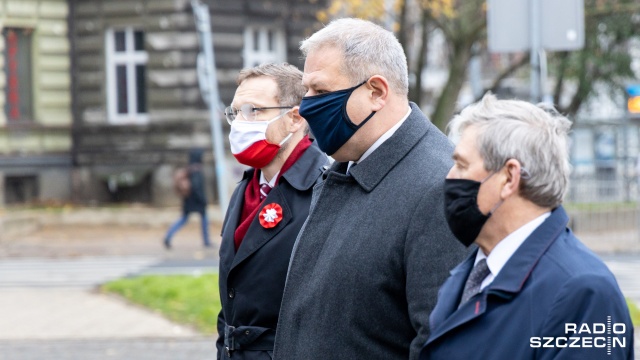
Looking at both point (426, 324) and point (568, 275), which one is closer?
point (568, 275)

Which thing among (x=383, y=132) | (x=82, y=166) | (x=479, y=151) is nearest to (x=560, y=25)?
(x=383, y=132)

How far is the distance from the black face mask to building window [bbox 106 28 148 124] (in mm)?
21462

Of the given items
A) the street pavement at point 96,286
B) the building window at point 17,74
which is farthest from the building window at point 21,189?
the street pavement at point 96,286

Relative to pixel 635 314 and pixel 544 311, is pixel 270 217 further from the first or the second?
pixel 635 314

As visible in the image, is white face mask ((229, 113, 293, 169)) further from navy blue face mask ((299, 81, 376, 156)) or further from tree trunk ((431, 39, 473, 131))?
tree trunk ((431, 39, 473, 131))

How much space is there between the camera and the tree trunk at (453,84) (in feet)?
62.5

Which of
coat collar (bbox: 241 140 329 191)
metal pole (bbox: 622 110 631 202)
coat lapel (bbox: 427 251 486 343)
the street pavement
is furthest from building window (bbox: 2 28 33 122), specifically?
coat lapel (bbox: 427 251 486 343)

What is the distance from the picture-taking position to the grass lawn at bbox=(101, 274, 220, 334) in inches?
399

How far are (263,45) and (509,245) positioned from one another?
22.1m

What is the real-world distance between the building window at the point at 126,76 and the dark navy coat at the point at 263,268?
65.5 ft

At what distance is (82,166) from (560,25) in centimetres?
1696

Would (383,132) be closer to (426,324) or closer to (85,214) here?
(426,324)

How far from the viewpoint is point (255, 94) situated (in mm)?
4219

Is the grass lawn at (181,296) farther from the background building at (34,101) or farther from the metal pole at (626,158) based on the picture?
the metal pole at (626,158)
